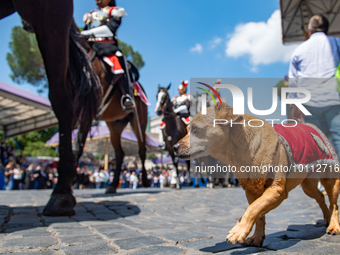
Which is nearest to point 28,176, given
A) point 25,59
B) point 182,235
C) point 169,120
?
point 169,120

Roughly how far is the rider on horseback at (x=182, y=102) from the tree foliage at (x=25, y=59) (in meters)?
19.5

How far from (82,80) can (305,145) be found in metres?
3.07

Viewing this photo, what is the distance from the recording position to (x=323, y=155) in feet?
7.20

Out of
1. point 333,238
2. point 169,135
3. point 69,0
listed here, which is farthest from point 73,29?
point 169,135

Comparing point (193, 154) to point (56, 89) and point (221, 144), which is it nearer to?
point (221, 144)

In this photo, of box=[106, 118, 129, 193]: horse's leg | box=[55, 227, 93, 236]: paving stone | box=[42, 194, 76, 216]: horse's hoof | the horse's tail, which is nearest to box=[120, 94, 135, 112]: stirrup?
the horse's tail

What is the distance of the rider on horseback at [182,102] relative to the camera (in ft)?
30.9

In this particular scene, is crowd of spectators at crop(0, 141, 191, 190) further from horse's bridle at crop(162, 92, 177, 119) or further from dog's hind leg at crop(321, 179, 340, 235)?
dog's hind leg at crop(321, 179, 340, 235)

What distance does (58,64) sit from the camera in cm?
308

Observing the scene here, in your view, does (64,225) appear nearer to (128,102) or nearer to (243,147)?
(243,147)

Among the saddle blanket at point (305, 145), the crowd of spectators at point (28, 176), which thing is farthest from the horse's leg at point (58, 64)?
the crowd of spectators at point (28, 176)

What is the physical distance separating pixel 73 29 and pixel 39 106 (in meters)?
7.69

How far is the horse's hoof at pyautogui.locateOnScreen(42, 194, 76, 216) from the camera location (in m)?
3.07

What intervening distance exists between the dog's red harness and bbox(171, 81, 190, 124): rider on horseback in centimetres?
686
